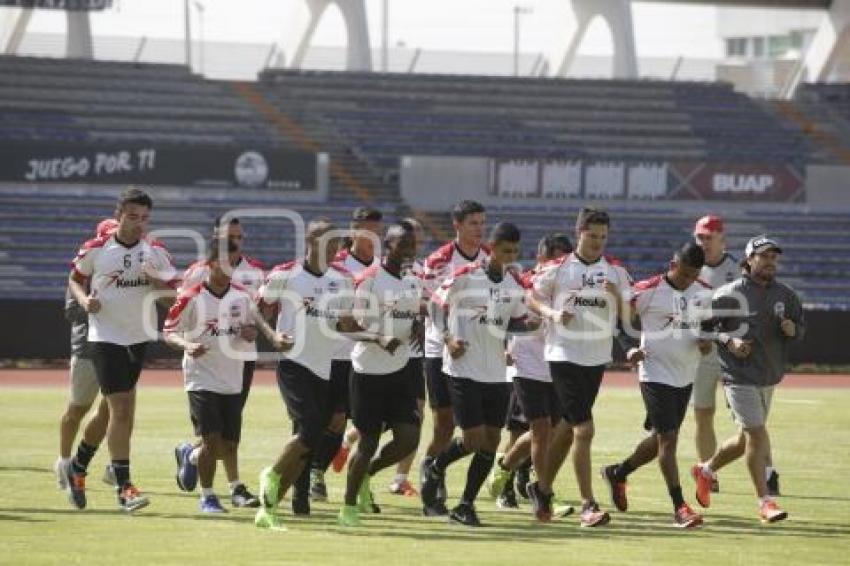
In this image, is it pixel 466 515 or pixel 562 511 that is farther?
pixel 562 511

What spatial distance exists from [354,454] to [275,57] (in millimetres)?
41871

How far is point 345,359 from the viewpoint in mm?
15680

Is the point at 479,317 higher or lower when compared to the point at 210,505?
higher

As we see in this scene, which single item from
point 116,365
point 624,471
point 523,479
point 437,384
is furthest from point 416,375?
point 523,479

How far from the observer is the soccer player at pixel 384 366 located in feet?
48.1

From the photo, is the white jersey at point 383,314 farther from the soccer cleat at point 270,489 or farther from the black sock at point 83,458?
the black sock at point 83,458

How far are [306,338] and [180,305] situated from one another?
1.35 metres

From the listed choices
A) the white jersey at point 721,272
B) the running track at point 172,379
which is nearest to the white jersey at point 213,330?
the white jersey at point 721,272

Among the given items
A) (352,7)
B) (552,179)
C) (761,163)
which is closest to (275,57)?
(352,7)

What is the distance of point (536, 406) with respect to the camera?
50.9 feet

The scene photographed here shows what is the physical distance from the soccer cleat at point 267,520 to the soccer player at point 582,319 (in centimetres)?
213

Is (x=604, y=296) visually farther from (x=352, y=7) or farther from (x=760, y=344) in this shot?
(x=352, y=7)

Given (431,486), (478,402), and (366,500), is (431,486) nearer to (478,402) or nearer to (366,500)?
(366,500)

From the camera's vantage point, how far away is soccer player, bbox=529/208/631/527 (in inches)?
590
